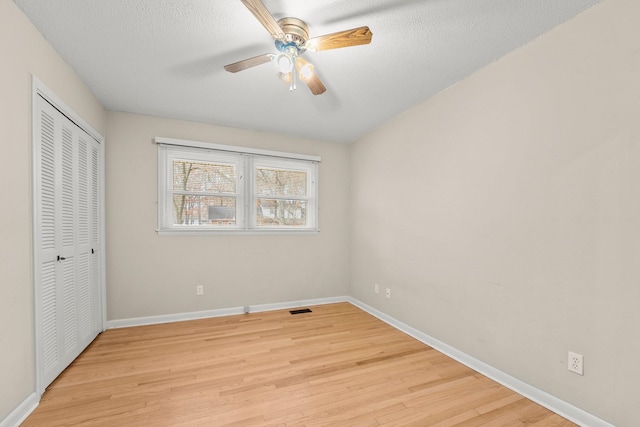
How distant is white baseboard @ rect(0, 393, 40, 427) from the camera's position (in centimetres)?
154

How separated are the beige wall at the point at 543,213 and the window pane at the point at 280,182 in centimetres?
175

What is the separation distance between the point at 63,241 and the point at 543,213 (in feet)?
11.9

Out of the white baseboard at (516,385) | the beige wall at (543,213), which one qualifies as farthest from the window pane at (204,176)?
the white baseboard at (516,385)

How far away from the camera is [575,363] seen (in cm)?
168

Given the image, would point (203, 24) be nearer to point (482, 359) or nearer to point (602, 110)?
point (602, 110)

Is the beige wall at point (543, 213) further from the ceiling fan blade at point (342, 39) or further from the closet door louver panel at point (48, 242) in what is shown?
the closet door louver panel at point (48, 242)

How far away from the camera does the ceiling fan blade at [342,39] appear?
5.10 feet

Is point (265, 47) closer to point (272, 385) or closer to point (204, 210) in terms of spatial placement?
point (204, 210)

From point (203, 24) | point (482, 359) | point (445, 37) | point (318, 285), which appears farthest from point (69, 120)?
point (482, 359)

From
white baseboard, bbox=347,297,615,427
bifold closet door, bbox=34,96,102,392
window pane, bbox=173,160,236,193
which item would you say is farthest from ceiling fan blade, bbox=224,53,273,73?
white baseboard, bbox=347,297,615,427

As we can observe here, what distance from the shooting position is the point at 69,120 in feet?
7.54

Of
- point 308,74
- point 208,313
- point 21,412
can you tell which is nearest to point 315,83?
point 308,74

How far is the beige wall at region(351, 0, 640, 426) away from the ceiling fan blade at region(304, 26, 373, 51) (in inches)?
50.6

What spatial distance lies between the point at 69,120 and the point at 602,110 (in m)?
3.84
